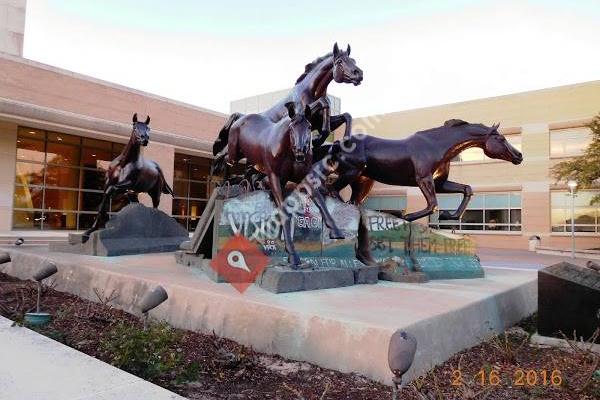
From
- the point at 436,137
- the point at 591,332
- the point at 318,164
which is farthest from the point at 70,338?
the point at 436,137

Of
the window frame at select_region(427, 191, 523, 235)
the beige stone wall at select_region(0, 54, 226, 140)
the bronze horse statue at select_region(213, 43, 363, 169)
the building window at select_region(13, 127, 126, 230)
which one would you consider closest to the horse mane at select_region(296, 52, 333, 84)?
the bronze horse statue at select_region(213, 43, 363, 169)

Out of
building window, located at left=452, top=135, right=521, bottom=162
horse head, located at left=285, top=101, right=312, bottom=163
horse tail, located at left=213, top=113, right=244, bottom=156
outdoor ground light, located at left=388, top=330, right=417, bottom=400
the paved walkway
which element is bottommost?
the paved walkway

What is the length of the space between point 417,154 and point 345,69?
7.70ft

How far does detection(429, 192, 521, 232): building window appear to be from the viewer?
32188 mm

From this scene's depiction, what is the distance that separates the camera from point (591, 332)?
530 cm

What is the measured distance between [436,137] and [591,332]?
13.3 ft

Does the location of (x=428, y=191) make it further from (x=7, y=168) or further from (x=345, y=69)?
(x=7, y=168)

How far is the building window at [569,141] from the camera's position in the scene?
3025cm

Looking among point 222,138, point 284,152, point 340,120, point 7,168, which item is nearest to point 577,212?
point 222,138

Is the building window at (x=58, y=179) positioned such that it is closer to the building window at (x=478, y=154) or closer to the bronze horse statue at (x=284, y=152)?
the bronze horse statue at (x=284, y=152)

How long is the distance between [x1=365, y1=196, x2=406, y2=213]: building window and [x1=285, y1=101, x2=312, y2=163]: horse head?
102 ft

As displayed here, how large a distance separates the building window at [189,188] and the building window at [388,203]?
46.4ft

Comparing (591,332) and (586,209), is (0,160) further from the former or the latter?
(586,209)

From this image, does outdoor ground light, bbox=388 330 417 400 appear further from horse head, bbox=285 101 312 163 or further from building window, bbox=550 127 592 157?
building window, bbox=550 127 592 157
